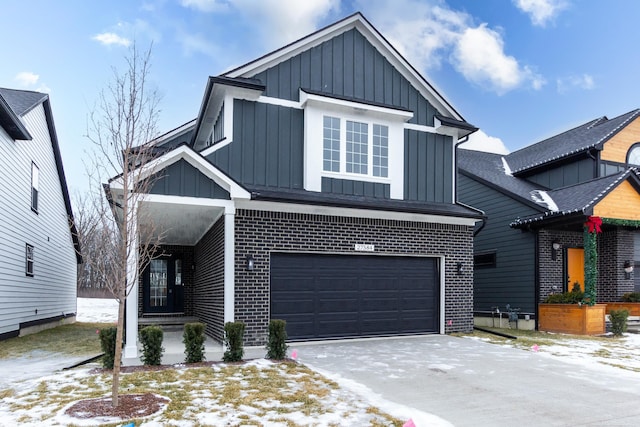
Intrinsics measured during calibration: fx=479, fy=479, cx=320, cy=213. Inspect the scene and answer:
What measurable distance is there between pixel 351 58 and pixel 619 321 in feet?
33.1

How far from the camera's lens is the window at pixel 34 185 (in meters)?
14.9

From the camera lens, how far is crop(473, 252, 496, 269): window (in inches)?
632

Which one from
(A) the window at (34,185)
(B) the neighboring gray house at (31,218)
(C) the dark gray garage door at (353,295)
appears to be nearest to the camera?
(C) the dark gray garage door at (353,295)

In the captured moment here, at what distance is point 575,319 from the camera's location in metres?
13.1

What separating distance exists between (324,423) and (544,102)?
110ft

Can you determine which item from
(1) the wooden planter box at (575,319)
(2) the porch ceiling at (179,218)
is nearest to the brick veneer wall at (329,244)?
(2) the porch ceiling at (179,218)

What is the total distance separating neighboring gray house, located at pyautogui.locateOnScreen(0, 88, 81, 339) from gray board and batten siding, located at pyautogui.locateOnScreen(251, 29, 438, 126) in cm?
662

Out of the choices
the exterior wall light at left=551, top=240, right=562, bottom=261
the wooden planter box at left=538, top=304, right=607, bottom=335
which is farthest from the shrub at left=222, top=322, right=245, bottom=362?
the exterior wall light at left=551, top=240, right=562, bottom=261

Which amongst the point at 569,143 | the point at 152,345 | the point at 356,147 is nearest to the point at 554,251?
the point at 569,143

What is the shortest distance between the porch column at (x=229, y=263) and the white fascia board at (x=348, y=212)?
365 millimetres

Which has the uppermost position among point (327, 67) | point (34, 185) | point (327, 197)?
point (327, 67)

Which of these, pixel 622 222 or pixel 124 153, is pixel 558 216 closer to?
A: pixel 622 222

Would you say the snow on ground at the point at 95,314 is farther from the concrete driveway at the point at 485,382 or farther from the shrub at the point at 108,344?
the concrete driveway at the point at 485,382

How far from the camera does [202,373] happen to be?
7.48m
